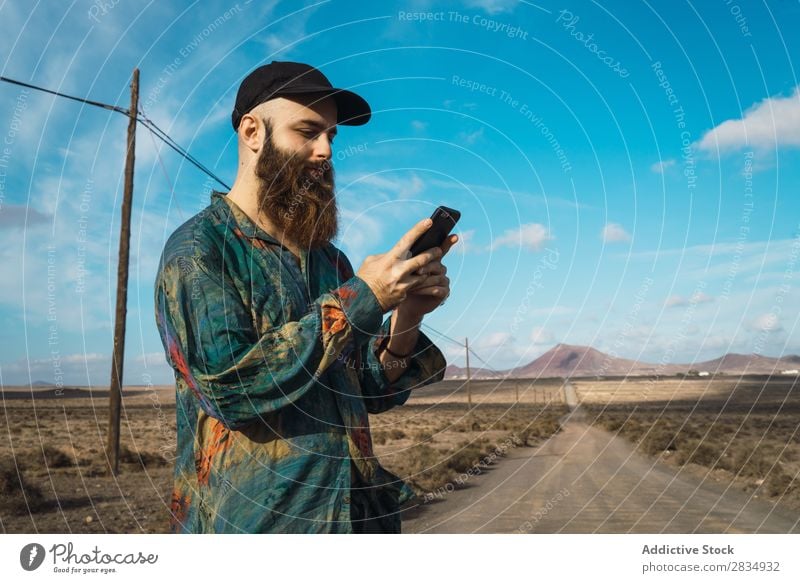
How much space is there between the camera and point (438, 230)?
197cm

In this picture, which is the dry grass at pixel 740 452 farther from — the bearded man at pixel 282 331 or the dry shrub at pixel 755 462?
the bearded man at pixel 282 331

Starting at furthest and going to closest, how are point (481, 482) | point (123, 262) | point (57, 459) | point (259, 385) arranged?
point (57, 459)
point (481, 482)
point (123, 262)
point (259, 385)

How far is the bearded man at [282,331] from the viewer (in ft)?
6.05

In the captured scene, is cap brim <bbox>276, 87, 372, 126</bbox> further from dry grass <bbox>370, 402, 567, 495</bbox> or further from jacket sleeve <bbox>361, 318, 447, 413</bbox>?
dry grass <bbox>370, 402, 567, 495</bbox>

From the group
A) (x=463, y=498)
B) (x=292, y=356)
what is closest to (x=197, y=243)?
(x=292, y=356)

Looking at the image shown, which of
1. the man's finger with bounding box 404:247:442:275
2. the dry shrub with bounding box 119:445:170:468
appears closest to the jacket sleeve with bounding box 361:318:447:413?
the man's finger with bounding box 404:247:442:275

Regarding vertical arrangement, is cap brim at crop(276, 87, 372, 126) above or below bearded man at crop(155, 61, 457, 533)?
above

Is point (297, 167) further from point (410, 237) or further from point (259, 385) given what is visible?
point (259, 385)

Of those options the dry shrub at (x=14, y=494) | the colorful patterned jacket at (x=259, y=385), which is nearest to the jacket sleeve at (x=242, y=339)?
the colorful patterned jacket at (x=259, y=385)
